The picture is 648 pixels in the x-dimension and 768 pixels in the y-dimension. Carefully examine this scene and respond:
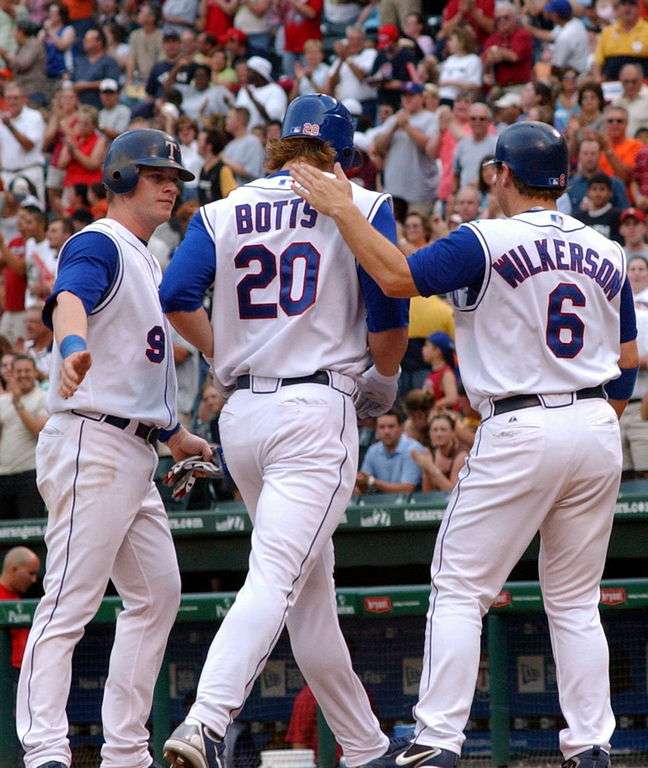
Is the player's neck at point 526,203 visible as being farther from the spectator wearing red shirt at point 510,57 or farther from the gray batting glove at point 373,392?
the spectator wearing red shirt at point 510,57

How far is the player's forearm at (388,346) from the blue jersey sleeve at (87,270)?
3.06ft

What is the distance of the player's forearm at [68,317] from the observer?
482 cm

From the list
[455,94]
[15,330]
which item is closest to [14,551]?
[15,330]

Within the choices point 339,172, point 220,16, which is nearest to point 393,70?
point 220,16

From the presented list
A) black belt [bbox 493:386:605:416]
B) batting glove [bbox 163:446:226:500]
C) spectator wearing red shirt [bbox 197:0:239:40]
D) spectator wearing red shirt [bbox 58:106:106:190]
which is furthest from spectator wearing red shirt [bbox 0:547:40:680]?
spectator wearing red shirt [bbox 197:0:239:40]

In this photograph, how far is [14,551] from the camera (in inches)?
324

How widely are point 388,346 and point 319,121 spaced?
77cm

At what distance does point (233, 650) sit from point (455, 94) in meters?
11.4

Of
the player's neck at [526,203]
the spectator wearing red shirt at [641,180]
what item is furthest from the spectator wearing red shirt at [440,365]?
the player's neck at [526,203]

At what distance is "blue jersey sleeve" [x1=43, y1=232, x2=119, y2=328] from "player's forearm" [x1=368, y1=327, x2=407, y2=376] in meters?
0.93

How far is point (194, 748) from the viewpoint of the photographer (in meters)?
4.33

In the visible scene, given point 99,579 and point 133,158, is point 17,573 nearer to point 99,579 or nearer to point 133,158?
point 99,579

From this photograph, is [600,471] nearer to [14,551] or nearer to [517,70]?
[14,551]

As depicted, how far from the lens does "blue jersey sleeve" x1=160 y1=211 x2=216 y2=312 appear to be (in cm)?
495
